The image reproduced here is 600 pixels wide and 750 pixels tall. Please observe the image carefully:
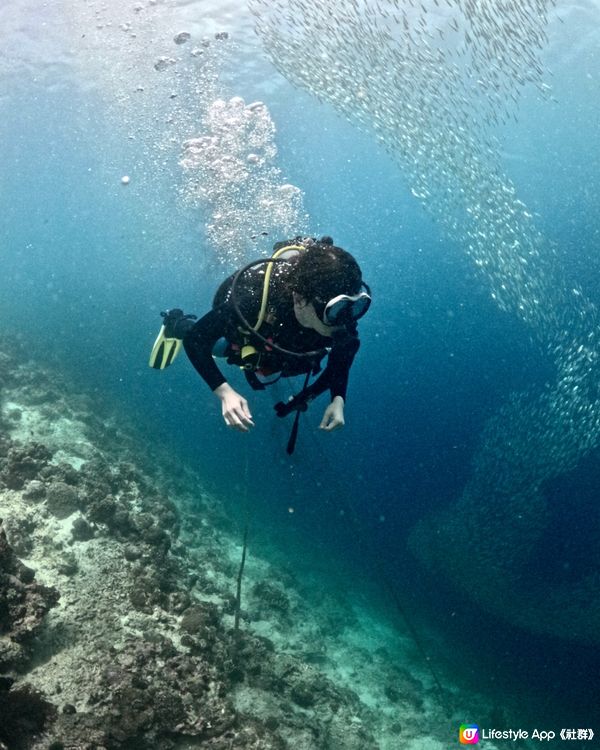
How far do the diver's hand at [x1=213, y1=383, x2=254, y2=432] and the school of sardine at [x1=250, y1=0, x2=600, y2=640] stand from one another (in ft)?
36.3

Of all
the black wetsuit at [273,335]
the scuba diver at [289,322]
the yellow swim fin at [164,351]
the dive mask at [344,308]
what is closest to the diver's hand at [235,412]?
the scuba diver at [289,322]

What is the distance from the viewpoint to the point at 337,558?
15.0 m

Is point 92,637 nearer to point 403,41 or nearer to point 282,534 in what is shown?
point 282,534

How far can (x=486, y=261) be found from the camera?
17609 millimetres

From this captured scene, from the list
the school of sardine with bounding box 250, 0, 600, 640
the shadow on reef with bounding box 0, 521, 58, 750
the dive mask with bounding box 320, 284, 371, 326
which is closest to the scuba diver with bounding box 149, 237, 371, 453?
the dive mask with bounding box 320, 284, 371, 326

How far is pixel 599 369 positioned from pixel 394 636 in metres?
10.4

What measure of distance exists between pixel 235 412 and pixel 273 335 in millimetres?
800

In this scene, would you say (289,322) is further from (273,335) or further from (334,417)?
(334,417)

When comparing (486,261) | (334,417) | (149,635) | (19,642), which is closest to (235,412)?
(334,417)

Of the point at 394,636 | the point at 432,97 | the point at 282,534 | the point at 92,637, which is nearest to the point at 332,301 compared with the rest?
the point at 92,637

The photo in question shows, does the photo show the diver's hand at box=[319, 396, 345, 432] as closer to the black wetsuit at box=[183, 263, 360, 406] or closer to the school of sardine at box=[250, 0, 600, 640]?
the black wetsuit at box=[183, 263, 360, 406]

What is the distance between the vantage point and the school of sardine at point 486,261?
13352 millimetres

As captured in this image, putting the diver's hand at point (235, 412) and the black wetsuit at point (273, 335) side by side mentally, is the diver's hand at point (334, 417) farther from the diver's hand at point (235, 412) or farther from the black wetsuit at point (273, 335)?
the diver's hand at point (235, 412)

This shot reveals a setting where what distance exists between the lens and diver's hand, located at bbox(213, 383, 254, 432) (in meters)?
3.59
